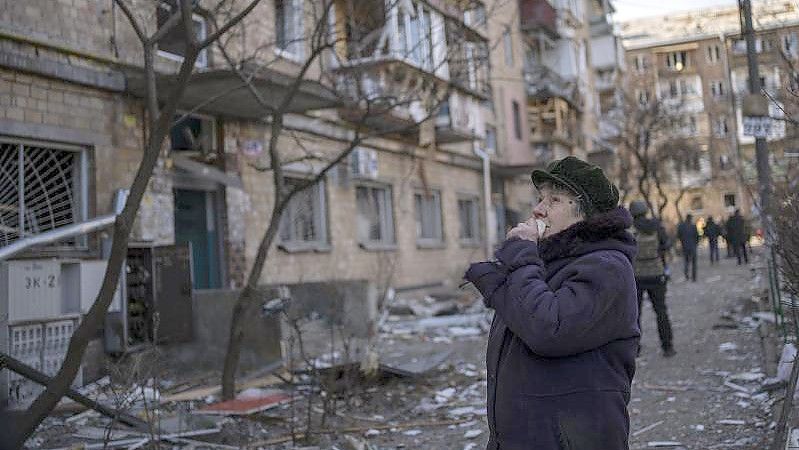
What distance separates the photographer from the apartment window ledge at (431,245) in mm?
19703

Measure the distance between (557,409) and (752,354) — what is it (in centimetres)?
746

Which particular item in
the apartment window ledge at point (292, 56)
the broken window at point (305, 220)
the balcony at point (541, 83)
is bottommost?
the broken window at point (305, 220)

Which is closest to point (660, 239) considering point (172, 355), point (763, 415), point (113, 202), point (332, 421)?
point (763, 415)

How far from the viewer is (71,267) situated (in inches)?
325

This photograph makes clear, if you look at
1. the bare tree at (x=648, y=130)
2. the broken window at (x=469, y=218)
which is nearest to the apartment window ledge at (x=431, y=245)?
the broken window at (x=469, y=218)

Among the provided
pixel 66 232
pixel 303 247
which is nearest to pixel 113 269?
pixel 66 232

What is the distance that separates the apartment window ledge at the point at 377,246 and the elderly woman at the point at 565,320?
14.4 metres

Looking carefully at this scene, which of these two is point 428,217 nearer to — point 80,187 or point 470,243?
point 470,243

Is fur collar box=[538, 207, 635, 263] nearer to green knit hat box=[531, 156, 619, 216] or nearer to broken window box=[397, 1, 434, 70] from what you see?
green knit hat box=[531, 156, 619, 216]

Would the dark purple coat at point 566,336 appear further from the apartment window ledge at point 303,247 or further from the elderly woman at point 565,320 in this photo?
the apartment window ledge at point 303,247

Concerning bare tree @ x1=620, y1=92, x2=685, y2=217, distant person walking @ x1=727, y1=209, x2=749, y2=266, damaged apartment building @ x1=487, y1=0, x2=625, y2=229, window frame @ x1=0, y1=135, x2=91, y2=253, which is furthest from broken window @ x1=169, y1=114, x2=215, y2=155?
bare tree @ x1=620, y1=92, x2=685, y2=217

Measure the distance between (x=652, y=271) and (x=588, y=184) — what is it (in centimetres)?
668

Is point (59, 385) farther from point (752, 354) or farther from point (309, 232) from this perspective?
point (309, 232)

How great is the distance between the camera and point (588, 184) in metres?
2.56
